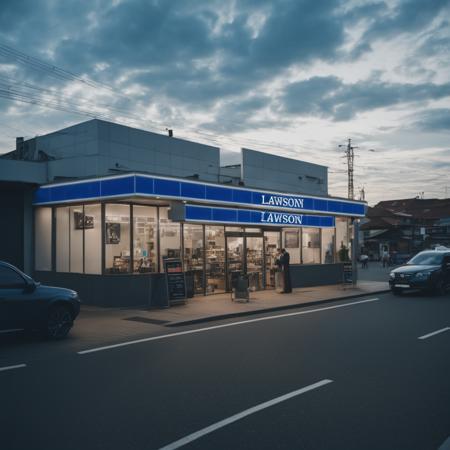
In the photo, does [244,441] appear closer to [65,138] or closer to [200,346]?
[200,346]

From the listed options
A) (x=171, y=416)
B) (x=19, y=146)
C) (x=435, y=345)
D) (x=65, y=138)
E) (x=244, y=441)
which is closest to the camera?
(x=244, y=441)

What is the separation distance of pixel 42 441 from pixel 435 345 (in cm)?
761

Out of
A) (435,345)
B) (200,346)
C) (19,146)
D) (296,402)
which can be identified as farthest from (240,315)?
(19,146)

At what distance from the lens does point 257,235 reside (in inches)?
815

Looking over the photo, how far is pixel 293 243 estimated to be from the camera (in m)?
22.9

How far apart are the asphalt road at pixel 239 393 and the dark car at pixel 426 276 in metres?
8.36

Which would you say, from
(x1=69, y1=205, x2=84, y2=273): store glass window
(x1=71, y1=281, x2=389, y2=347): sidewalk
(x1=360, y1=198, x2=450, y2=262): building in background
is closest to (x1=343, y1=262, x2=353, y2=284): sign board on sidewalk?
(x1=71, y1=281, x2=389, y2=347): sidewalk

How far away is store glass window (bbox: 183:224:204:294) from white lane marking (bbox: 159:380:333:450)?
11.7 meters

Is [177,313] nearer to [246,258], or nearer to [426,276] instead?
[246,258]

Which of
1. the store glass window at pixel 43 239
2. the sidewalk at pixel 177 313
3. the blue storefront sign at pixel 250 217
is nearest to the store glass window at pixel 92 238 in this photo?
the sidewalk at pixel 177 313

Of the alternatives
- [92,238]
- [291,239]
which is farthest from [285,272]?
[92,238]

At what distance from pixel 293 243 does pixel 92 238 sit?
10.2m

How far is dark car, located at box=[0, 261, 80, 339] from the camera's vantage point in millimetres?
9625

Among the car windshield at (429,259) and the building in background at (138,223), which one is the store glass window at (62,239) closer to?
the building in background at (138,223)
